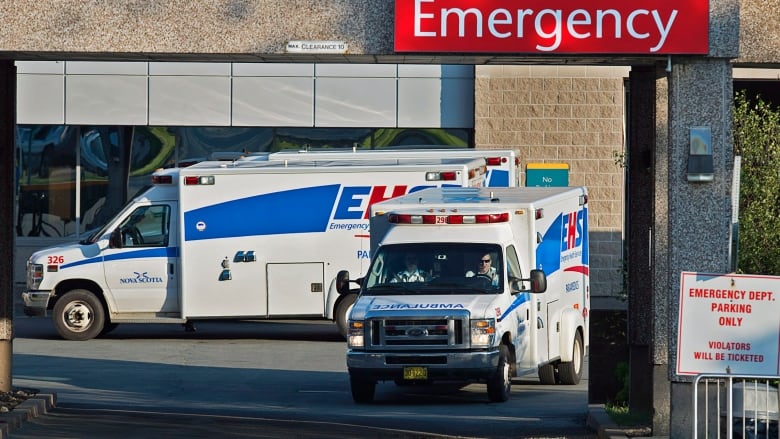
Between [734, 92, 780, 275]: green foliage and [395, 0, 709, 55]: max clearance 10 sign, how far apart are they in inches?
120

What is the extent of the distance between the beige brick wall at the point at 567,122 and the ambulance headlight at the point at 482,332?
1464 centimetres

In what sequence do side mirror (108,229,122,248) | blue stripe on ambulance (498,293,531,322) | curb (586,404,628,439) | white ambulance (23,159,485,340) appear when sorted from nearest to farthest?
curb (586,404,628,439) < blue stripe on ambulance (498,293,531,322) < white ambulance (23,159,485,340) < side mirror (108,229,122,248)

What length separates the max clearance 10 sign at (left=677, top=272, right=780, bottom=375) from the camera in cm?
1063

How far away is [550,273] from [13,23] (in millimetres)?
8082

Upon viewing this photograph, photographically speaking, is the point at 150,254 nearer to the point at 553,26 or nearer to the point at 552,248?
the point at 552,248

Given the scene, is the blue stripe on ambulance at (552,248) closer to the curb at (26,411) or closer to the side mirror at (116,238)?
the curb at (26,411)

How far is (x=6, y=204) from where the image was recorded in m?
14.6

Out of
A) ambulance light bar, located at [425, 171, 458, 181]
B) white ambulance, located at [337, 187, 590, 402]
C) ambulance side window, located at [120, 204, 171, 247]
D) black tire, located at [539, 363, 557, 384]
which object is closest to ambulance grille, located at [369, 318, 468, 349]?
white ambulance, located at [337, 187, 590, 402]

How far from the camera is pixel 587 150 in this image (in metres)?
30.4

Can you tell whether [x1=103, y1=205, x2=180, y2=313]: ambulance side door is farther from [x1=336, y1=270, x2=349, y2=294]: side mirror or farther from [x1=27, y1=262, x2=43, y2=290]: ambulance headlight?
[x1=336, y1=270, x2=349, y2=294]: side mirror

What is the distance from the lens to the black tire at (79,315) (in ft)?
77.9

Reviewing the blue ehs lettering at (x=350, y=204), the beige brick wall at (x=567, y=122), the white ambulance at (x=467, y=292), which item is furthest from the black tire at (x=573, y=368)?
the beige brick wall at (x=567, y=122)

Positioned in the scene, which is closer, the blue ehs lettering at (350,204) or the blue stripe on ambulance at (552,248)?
the blue stripe on ambulance at (552,248)

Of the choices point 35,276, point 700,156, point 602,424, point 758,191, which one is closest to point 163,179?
point 35,276
